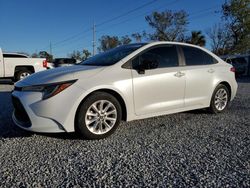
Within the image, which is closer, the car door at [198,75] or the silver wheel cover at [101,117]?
the silver wheel cover at [101,117]

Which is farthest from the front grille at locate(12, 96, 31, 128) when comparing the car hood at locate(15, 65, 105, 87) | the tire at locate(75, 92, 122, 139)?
the tire at locate(75, 92, 122, 139)

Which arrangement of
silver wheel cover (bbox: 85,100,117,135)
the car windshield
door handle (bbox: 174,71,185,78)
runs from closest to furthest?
1. silver wheel cover (bbox: 85,100,117,135)
2. the car windshield
3. door handle (bbox: 174,71,185,78)

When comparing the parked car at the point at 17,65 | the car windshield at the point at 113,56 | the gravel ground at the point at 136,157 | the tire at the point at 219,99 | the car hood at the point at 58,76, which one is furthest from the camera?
the parked car at the point at 17,65

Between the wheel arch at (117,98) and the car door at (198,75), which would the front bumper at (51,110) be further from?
the car door at (198,75)

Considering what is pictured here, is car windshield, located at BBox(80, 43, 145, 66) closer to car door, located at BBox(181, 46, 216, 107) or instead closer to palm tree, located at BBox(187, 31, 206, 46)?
car door, located at BBox(181, 46, 216, 107)

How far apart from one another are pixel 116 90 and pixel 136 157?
1.14 meters

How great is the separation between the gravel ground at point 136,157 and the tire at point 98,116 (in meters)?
0.14

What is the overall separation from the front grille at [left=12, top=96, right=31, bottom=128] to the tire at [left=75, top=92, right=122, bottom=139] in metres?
0.69

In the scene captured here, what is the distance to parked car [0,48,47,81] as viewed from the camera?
1198 cm

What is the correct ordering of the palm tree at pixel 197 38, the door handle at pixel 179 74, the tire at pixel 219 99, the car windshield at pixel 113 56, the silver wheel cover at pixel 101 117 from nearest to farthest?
the silver wheel cover at pixel 101 117
the car windshield at pixel 113 56
the door handle at pixel 179 74
the tire at pixel 219 99
the palm tree at pixel 197 38

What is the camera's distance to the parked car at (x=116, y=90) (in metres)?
3.67

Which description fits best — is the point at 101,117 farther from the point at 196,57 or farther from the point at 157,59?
the point at 196,57

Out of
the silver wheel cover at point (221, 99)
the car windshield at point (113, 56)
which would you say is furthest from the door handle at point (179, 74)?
the silver wheel cover at point (221, 99)

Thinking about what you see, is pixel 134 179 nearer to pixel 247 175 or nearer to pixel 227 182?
pixel 227 182
